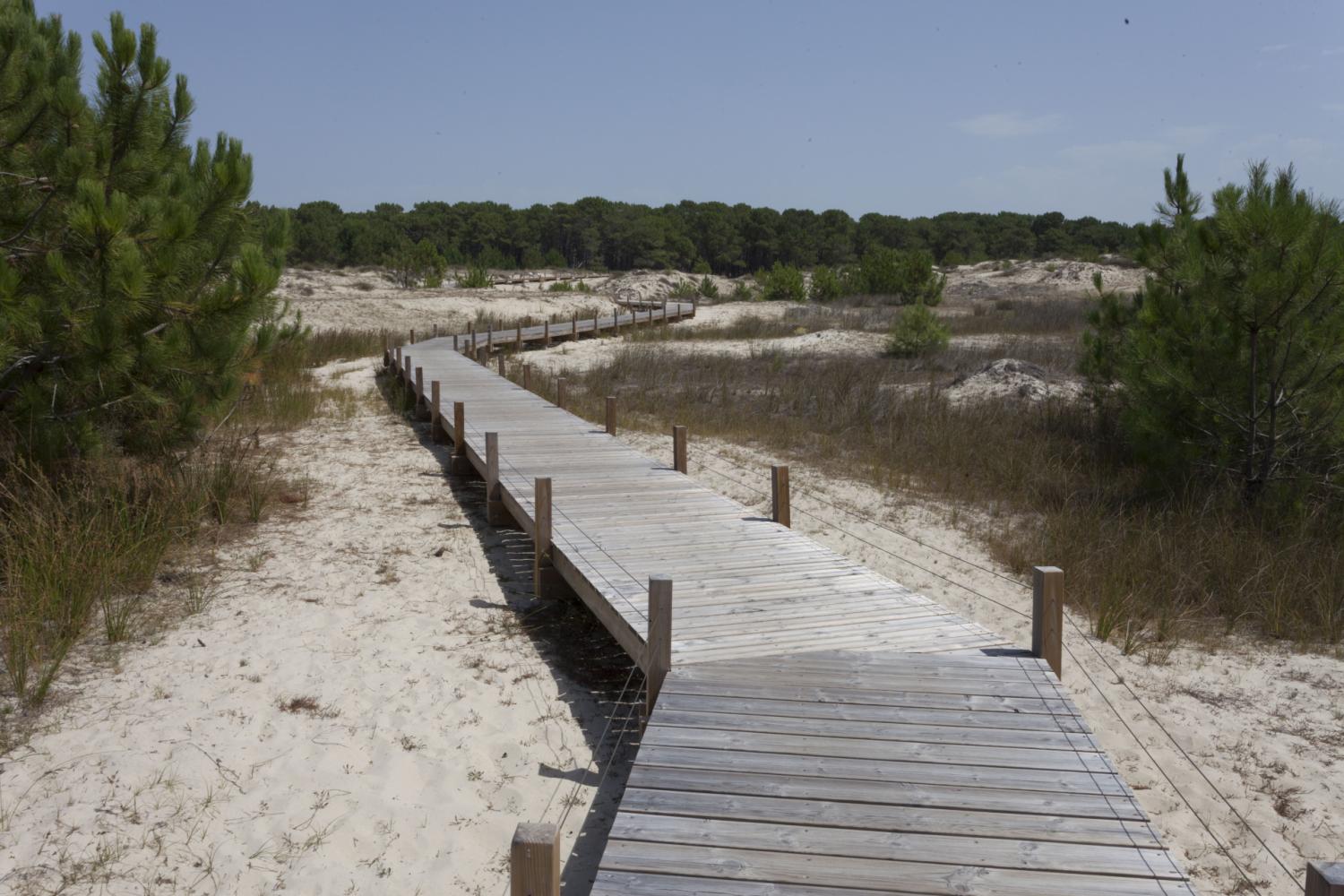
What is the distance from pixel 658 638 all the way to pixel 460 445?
632 cm

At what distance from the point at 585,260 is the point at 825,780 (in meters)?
63.8

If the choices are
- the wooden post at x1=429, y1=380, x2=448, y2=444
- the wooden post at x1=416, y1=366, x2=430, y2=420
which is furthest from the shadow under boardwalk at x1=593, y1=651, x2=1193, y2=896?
the wooden post at x1=416, y1=366, x2=430, y2=420

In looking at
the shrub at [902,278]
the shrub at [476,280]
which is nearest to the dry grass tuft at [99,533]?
the shrub at [902,278]

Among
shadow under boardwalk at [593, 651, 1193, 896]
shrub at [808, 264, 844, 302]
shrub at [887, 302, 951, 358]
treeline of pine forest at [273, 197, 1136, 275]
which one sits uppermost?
treeline of pine forest at [273, 197, 1136, 275]

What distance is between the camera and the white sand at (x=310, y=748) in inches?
148

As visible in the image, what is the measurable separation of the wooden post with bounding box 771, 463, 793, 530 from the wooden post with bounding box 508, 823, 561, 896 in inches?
178

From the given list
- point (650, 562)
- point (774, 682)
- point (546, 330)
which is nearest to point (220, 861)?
point (774, 682)

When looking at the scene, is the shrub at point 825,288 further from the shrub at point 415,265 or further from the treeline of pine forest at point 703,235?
the treeline of pine forest at point 703,235

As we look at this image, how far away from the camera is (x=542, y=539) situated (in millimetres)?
6547

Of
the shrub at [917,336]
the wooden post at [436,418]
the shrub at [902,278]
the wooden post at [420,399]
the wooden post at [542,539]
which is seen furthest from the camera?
the shrub at [902,278]

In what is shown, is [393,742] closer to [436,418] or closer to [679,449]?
[679,449]

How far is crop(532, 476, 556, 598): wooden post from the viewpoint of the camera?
6.43m

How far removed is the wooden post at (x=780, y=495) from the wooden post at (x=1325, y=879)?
4665 mm

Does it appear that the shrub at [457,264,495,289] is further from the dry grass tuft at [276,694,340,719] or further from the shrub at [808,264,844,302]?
the dry grass tuft at [276,694,340,719]
